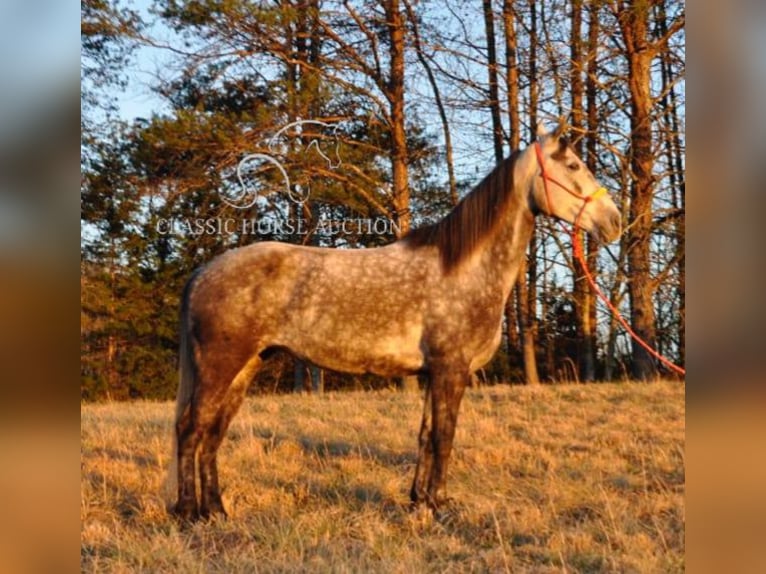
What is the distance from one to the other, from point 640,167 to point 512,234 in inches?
253

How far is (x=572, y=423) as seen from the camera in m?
7.45

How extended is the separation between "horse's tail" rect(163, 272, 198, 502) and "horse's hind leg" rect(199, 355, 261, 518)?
0.19 metres

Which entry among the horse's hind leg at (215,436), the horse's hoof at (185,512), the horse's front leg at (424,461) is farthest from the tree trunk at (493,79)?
the horse's hoof at (185,512)

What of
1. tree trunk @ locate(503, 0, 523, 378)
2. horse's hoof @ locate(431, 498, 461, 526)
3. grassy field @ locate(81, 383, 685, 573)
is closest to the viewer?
grassy field @ locate(81, 383, 685, 573)

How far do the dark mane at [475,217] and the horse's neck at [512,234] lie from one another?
2.0 inches

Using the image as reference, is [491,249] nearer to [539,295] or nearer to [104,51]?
[539,295]

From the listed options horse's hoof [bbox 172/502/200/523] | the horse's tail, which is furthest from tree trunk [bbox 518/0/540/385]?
horse's hoof [bbox 172/502/200/523]

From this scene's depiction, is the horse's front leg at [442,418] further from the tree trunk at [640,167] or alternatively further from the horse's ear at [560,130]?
the tree trunk at [640,167]

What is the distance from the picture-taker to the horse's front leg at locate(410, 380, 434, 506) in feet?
15.4

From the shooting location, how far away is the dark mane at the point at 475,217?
4680 millimetres

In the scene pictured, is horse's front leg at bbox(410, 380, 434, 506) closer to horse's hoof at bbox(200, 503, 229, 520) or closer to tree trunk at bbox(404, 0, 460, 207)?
horse's hoof at bbox(200, 503, 229, 520)

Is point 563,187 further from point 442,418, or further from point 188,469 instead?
point 188,469
